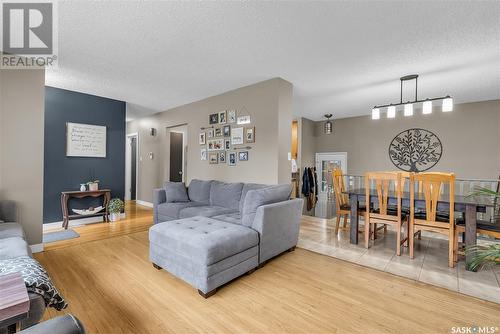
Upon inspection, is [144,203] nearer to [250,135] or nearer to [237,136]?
[237,136]

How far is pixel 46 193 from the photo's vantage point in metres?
4.12

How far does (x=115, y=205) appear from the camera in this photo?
472 cm

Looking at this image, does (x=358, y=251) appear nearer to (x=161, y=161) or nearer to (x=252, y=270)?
(x=252, y=270)

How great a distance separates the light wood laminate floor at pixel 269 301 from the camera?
5.55ft

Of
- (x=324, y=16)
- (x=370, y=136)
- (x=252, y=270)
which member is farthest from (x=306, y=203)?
(x=324, y=16)

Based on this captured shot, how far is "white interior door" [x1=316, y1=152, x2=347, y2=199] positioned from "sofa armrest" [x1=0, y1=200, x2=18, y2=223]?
6.56 m

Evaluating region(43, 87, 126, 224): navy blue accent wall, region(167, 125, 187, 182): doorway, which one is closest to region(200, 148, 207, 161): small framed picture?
region(167, 125, 187, 182): doorway

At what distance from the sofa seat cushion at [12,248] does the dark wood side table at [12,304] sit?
948 mm

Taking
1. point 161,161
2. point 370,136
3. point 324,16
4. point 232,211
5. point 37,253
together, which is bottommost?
point 37,253

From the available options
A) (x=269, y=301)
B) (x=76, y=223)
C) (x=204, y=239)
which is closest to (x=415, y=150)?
(x=269, y=301)

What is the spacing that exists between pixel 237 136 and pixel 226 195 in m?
1.11

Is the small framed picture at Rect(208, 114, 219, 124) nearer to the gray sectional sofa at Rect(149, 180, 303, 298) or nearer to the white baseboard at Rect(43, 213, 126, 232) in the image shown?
the gray sectional sofa at Rect(149, 180, 303, 298)

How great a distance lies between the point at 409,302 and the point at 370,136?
517 cm

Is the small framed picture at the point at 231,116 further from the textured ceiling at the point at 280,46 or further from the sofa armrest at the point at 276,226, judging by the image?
the sofa armrest at the point at 276,226
